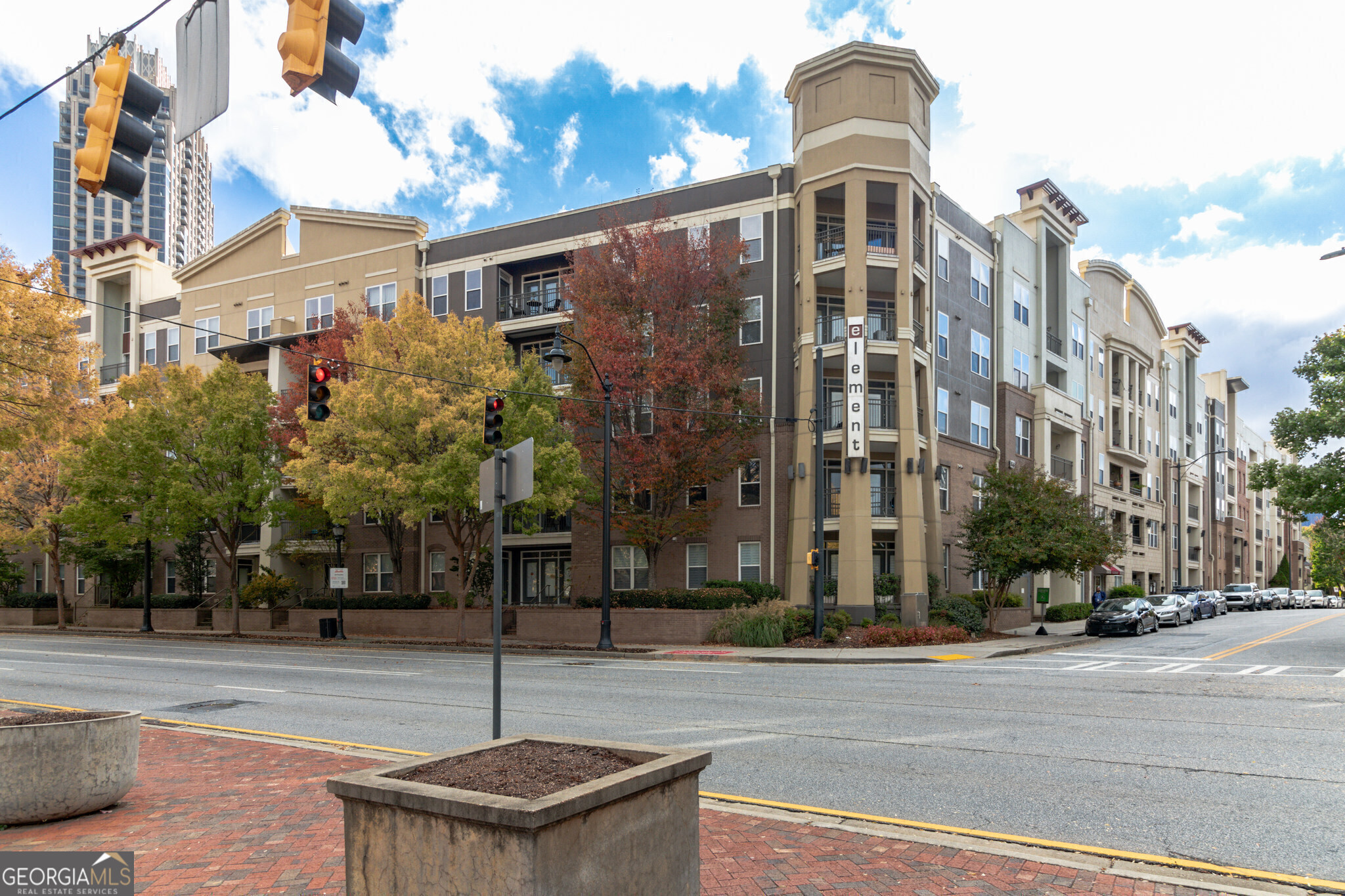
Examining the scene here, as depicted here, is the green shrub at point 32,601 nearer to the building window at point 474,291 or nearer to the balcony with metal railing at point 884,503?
the building window at point 474,291

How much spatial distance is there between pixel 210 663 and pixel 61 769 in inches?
674

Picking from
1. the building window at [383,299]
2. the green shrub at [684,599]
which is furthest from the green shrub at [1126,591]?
the building window at [383,299]

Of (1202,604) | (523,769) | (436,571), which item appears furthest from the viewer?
(1202,604)

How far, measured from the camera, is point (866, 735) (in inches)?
436

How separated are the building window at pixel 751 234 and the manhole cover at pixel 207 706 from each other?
23457mm

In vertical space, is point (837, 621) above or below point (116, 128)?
below

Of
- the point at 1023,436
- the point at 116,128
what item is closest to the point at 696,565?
the point at 1023,436

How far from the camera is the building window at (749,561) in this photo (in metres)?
32.2

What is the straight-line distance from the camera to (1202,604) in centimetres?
4734

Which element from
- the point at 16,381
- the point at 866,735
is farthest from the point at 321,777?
the point at 16,381

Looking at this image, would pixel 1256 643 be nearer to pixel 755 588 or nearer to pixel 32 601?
pixel 755 588

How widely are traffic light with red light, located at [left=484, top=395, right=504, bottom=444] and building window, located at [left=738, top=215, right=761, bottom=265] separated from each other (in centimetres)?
2287

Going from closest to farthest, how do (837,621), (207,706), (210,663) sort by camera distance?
(207,706)
(210,663)
(837,621)

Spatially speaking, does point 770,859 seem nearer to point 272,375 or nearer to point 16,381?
point 16,381
